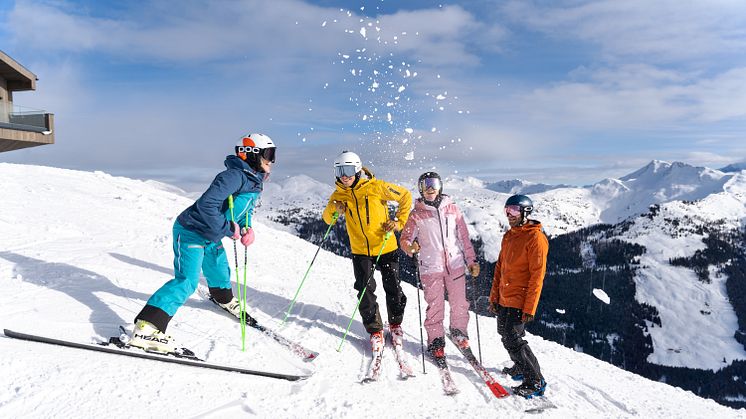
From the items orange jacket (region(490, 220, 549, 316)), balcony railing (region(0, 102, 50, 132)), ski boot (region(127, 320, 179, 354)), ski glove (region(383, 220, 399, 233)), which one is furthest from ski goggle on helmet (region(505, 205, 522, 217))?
balcony railing (region(0, 102, 50, 132))

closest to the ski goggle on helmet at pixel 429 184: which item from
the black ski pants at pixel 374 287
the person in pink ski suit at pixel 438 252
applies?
the person in pink ski suit at pixel 438 252

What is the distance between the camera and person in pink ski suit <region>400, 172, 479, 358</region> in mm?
6109

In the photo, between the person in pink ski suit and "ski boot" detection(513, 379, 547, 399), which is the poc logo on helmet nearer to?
the person in pink ski suit

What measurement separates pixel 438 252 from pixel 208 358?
125 inches

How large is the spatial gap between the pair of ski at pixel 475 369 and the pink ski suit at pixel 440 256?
39cm

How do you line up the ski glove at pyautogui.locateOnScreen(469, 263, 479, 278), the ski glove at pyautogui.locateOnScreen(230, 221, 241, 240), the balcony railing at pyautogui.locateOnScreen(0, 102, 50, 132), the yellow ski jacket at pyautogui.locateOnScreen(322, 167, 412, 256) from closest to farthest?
the ski glove at pyautogui.locateOnScreen(230, 221, 241, 240)
the ski glove at pyautogui.locateOnScreen(469, 263, 479, 278)
the yellow ski jacket at pyautogui.locateOnScreen(322, 167, 412, 256)
the balcony railing at pyautogui.locateOnScreen(0, 102, 50, 132)

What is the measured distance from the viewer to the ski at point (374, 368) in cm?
511

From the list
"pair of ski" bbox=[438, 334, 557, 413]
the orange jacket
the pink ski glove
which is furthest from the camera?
the pink ski glove

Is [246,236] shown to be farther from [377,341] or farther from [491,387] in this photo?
[491,387]

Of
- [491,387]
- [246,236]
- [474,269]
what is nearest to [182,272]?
[246,236]

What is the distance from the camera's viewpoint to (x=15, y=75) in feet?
84.5

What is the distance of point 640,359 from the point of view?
140 meters

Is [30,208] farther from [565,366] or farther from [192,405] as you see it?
[565,366]

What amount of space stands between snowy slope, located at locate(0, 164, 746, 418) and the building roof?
19.3 m
